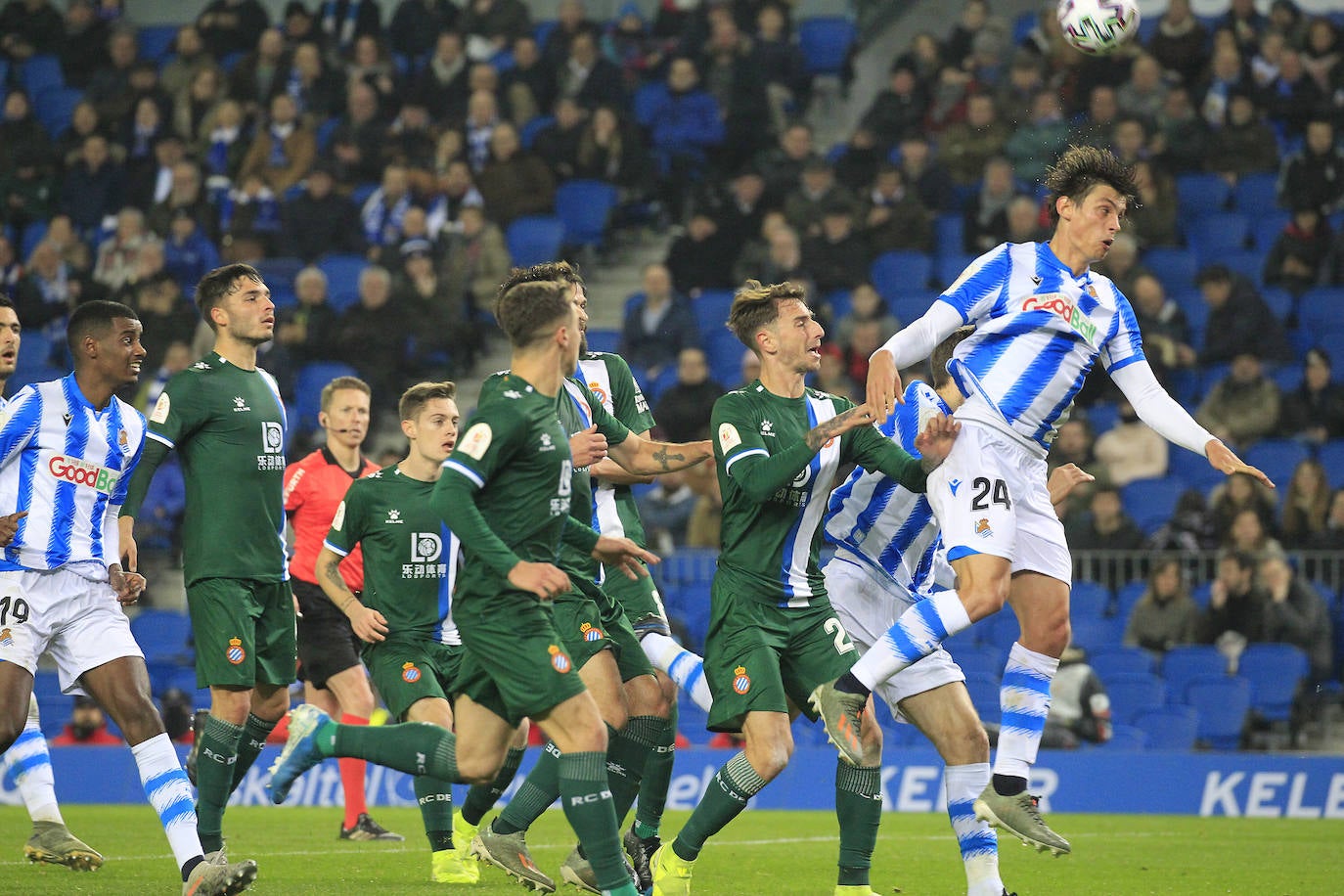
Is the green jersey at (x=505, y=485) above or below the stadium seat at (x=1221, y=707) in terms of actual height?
above

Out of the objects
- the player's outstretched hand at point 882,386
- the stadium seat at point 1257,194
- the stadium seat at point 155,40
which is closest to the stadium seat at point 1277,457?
the stadium seat at point 1257,194

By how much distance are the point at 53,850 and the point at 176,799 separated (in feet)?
5.50

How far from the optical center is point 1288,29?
1800cm

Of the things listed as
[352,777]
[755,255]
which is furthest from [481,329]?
[352,777]

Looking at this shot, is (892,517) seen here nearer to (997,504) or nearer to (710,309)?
(997,504)

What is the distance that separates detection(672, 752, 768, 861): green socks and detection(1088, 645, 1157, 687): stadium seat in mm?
7404

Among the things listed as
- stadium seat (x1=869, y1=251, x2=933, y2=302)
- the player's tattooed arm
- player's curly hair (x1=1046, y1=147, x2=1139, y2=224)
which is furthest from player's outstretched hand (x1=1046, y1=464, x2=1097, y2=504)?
stadium seat (x1=869, y1=251, x2=933, y2=302)

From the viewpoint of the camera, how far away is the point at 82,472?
292 inches

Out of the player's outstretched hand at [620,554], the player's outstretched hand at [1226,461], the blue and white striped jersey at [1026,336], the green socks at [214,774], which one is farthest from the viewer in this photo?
the green socks at [214,774]

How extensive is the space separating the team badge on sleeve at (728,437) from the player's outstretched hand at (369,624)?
83.3 inches

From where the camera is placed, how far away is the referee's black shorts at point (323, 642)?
377 inches

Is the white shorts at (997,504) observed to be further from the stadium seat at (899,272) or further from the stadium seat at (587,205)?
the stadium seat at (587,205)

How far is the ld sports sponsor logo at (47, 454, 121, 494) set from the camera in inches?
290

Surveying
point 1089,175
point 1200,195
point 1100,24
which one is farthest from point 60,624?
point 1200,195
